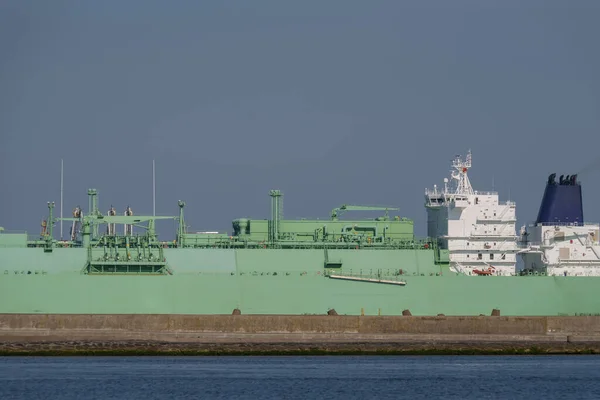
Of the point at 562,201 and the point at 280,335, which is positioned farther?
the point at 562,201

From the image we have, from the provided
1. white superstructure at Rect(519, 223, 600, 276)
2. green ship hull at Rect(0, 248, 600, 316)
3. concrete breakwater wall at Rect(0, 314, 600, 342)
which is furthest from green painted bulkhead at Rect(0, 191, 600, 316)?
concrete breakwater wall at Rect(0, 314, 600, 342)

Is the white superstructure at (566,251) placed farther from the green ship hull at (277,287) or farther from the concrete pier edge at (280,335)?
the concrete pier edge at (280,335)

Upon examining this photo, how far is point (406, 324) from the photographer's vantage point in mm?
55125

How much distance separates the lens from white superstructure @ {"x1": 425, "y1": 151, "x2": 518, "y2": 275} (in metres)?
62.4

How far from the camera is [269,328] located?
5462 centimetres

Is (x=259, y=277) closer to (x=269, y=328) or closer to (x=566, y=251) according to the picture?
(x=269, y=328)

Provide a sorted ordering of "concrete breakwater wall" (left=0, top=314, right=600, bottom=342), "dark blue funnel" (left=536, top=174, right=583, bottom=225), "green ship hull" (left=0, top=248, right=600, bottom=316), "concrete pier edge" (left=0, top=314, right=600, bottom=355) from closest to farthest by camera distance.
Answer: "concrete pier edge" (left=0, top=314, right=600, bottom=355), "concrete breakwater wall" (left=0, top=314, right=600, bottom=342), "green ship hull" (left=0, top=248, right=600, bottom=316), "dark blue funnel" (left=536, top=174, right=583, bottom=225)

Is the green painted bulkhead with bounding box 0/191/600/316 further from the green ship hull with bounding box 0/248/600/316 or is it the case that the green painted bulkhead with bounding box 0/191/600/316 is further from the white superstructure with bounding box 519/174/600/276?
the white superstructure with bounding box 519/174/600/276

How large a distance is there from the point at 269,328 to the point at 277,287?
15.0ft

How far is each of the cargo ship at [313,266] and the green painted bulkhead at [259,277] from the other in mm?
41

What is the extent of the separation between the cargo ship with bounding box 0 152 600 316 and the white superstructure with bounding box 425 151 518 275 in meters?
0.04
